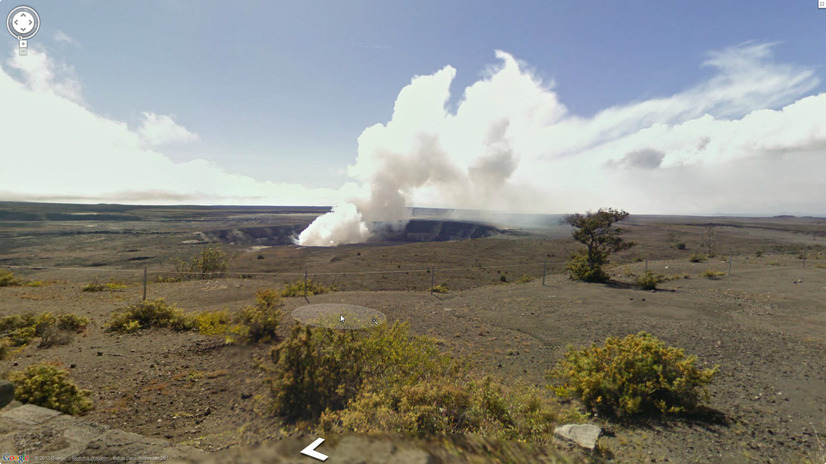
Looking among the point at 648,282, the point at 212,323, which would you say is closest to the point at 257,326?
the point at 212,323

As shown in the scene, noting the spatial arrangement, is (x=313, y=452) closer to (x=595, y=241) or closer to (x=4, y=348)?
(x=4, y=348)

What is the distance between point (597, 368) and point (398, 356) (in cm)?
306

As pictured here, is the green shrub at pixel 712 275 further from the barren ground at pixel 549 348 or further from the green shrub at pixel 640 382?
the green shrub at pixel 640 382

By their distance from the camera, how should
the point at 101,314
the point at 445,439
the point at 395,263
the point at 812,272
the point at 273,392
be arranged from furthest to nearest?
the point at 395,263
the point at 812,272
the point at 101,314
the point at 273,392
the point at 445,439

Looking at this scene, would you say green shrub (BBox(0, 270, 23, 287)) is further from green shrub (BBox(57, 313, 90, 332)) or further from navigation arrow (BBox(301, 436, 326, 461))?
navigation arrow (BBox(301, 436, 326, 461))

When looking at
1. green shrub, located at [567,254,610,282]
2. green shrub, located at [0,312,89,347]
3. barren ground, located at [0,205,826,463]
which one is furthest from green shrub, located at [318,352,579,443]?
green shrub, located at [567,254,610,282]

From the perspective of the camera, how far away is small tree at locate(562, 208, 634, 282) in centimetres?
1836

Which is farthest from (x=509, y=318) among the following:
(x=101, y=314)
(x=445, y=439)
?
(x=101, y=314)

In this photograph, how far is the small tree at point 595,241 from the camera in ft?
60.2

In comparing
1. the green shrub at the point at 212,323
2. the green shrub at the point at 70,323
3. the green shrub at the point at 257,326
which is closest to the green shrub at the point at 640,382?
the green shrub at the point at 257,326

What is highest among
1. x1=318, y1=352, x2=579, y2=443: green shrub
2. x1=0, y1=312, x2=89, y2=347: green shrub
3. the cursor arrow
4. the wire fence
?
the cursor arrow

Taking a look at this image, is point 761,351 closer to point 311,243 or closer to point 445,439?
point 445,439

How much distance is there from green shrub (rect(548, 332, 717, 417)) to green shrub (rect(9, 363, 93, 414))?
21.1ft

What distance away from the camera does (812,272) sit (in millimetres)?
18094
